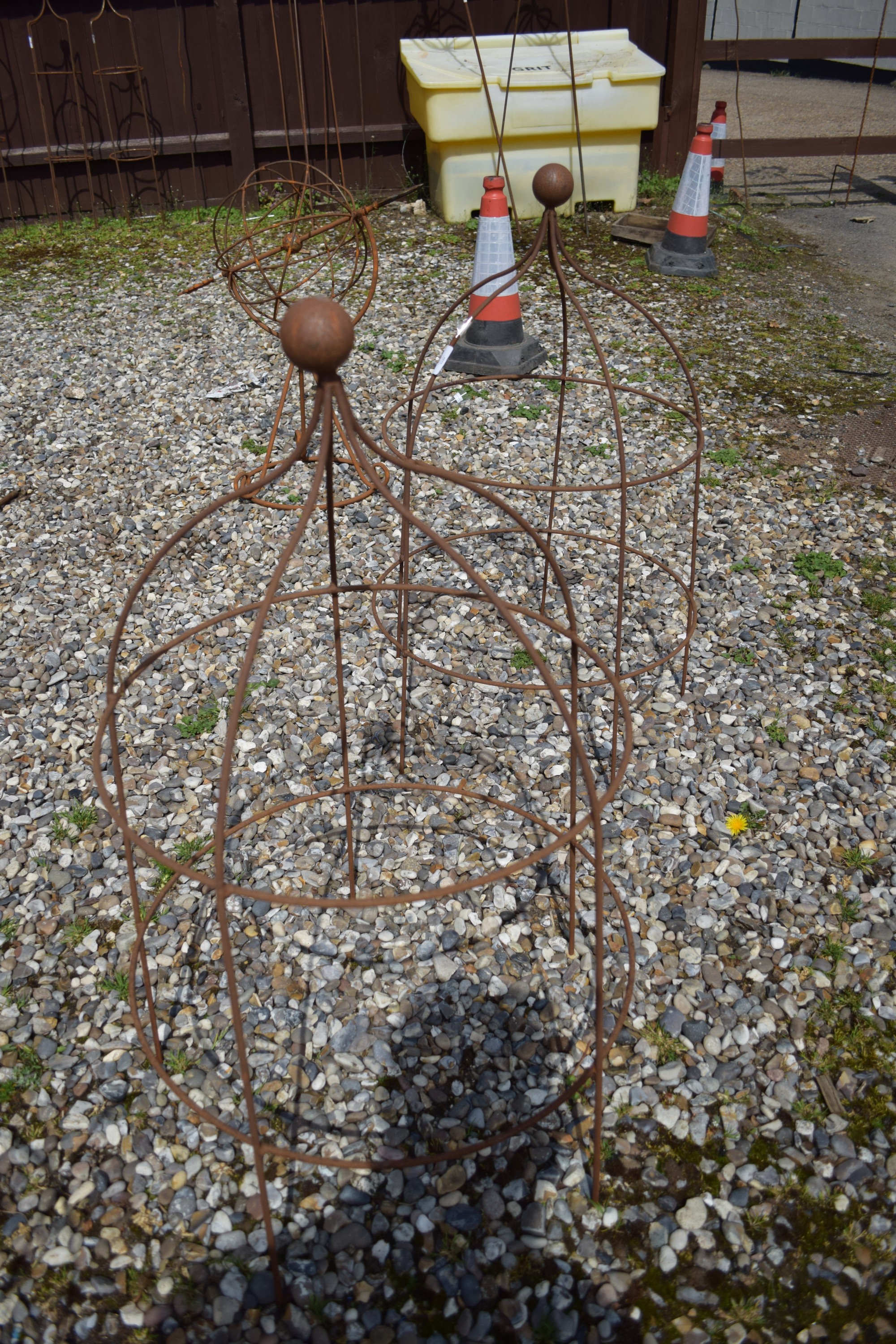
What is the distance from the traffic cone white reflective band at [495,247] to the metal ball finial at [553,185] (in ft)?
9.62

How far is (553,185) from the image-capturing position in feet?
7.57

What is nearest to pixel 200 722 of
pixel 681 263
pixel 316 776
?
pixel 316 776

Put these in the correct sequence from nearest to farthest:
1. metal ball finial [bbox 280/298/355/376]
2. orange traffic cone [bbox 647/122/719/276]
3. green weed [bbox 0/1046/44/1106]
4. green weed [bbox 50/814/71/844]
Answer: metal ball finial [bbox 280/298/355/376] < green weed [bbox 0/1046/44/1106] < green weed [bbox 50/814/71/844] < orange traffic cone [bbox 647/122/719/276]

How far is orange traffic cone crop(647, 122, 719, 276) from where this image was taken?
6.52 m

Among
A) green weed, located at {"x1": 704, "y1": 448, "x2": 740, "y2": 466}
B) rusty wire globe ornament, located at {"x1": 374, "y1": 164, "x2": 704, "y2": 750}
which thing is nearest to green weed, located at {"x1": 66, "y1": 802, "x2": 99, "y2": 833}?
rusty wire globe ornament, located at {"x1": 374, "y1": 164, "x2": 704, "y2": 750}

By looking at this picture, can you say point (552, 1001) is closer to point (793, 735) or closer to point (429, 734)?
point (429, 734)

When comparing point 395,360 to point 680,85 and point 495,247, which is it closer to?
point 495,247

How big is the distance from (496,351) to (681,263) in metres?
2.24

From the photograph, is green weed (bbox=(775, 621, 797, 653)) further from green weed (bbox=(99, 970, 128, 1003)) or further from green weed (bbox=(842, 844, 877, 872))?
green weed (bbox=(99, 970, 128, 1003))

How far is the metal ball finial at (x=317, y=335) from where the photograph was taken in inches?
59.1

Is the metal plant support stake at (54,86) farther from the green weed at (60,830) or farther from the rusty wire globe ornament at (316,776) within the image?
the green weed at (60,830)

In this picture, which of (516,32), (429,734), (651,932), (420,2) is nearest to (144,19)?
(420,2)

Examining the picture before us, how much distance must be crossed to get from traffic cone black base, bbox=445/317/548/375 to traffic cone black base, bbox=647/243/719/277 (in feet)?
6.30

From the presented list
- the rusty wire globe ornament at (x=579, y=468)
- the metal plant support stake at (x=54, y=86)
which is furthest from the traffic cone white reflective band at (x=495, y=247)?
the metal plant support stake at (x=54, y=86)
